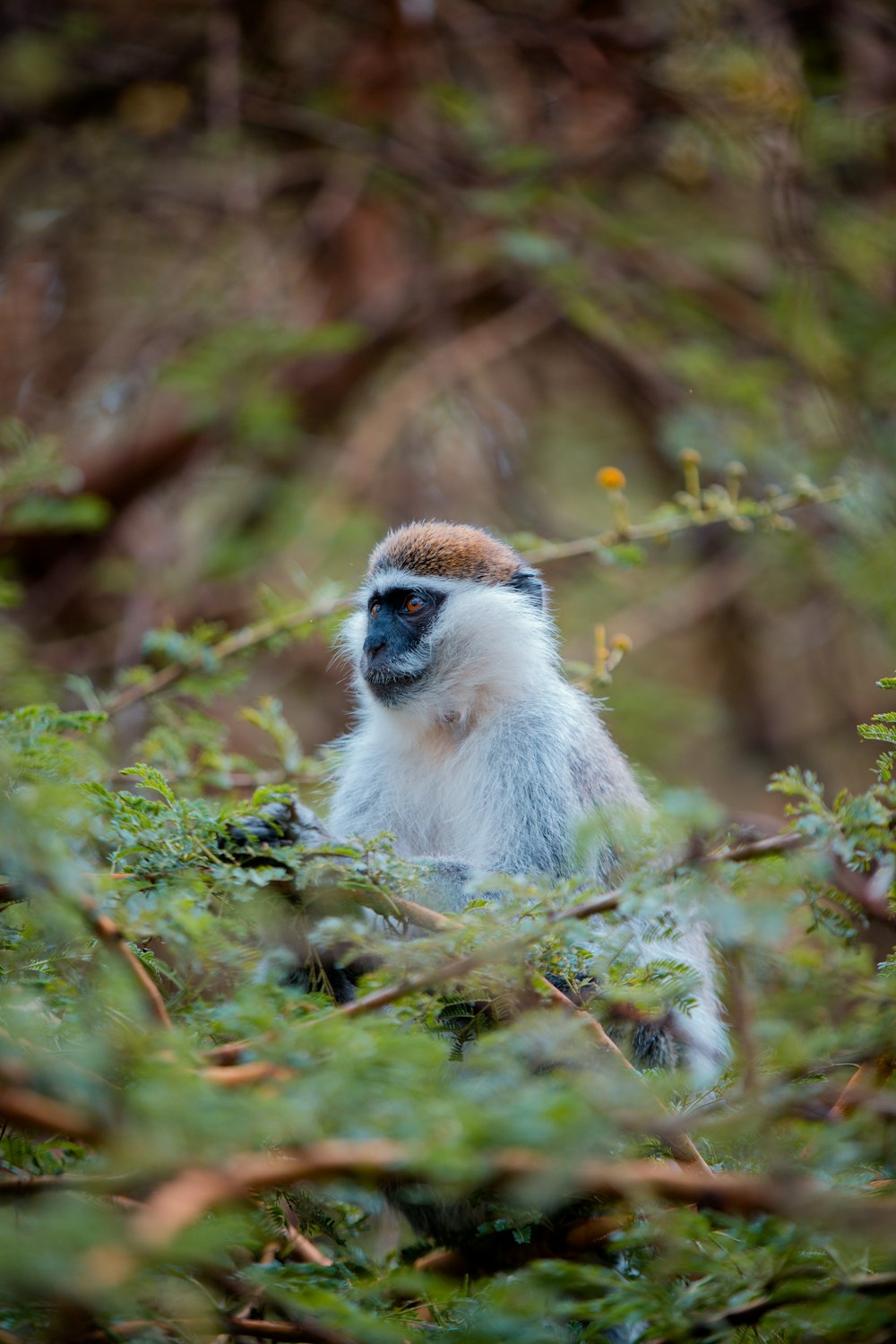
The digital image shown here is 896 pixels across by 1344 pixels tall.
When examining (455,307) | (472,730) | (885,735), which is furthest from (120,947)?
(455,307)

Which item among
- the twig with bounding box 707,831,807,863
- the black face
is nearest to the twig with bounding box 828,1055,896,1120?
the twig with bounding box 707,831,807,863

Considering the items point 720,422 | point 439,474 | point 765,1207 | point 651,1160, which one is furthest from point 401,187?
point 765,1207

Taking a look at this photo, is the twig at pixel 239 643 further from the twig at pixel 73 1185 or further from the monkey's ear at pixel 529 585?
the twig at pixel 73 1185

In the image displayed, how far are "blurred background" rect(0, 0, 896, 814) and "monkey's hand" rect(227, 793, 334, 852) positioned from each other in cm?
224

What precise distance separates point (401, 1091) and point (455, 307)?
547cm

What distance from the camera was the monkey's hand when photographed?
6.17 ft

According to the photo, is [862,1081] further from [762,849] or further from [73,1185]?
[73,1185]

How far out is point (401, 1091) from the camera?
1.11 m

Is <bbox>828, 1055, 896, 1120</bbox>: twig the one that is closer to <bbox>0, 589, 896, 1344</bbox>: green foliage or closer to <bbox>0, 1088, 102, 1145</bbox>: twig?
<bbox>0, 589, 896, 1344</bbox>: green foliage

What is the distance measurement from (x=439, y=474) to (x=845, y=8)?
3022 mm

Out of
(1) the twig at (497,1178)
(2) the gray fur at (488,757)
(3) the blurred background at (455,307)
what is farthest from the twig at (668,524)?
(1) the twig at (497,1178)

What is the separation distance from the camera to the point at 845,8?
540 centimetres

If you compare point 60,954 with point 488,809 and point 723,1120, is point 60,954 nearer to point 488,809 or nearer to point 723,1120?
point 723,1120

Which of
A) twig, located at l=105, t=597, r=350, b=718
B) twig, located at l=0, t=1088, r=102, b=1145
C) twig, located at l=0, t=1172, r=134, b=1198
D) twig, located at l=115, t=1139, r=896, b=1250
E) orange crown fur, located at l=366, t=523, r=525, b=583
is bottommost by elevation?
orange crown fur, located at l=366, t=523, r=525, b=583
